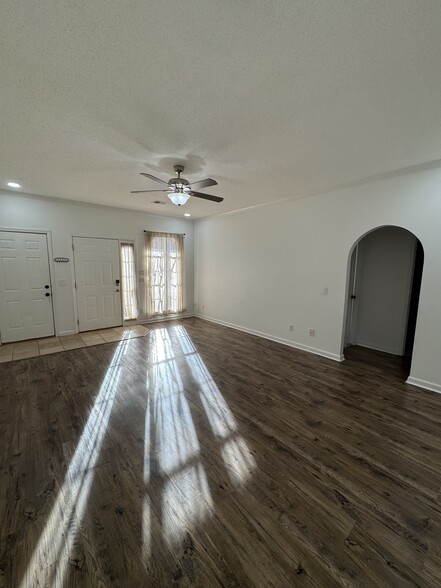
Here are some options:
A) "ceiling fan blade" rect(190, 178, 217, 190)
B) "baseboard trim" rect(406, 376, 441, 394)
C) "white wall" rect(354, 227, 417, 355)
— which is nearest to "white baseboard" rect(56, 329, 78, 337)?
"ceiling fan blade" rect(190, 178, 217, 190)

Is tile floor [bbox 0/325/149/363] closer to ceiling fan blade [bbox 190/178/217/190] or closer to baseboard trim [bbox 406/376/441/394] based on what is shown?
ceiling fan blade [bbox 190/178/217/190]

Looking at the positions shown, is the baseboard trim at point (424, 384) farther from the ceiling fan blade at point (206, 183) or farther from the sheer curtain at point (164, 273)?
the sheer curtain at point (164, 273)

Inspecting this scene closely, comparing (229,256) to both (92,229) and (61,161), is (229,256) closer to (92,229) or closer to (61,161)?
(92,229)

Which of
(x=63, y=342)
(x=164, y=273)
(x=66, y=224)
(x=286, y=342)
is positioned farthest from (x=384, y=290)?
(x=66, y=224)

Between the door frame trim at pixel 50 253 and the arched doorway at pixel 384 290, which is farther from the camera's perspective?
the door frame trim at pixel 50 253

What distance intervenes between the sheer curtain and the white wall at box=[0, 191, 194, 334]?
22 cm

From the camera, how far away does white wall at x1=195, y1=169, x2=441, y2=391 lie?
10.2ft

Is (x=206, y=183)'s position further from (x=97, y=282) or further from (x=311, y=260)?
(x=97, y=282)

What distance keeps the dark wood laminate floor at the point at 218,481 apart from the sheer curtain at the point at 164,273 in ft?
10.3

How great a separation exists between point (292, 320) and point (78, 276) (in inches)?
181

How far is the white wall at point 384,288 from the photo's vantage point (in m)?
4.24

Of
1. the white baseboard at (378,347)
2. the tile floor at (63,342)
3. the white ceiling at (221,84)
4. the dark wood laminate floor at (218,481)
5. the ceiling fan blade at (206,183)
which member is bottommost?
the dark wood laminate floor at (218,481)

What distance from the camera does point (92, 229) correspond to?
17.6 feet

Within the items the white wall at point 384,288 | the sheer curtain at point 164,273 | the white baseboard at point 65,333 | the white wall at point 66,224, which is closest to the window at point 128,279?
the white wall at point 66,224
